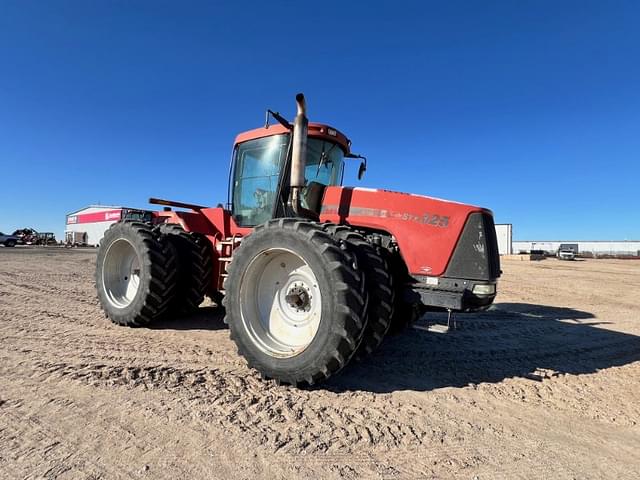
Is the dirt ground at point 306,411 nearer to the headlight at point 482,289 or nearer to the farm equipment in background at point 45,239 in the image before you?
the headlight at point 482,289

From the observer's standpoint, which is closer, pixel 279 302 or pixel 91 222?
pixel 279 302

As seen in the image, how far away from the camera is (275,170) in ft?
15.7

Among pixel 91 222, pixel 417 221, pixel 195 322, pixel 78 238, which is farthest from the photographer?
pixel 91 222

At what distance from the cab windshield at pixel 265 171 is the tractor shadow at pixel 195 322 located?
1.56 m

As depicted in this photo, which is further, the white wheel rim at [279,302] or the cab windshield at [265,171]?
the cab windshield at [265,171]

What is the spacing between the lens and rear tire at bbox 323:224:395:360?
333cm

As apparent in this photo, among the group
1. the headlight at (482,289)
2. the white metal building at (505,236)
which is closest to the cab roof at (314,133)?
the headlight at (482,289)

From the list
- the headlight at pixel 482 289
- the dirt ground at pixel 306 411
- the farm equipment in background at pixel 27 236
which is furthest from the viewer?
the farm equipment in background at pixel 27 236

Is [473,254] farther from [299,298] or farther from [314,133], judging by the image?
[314,133]

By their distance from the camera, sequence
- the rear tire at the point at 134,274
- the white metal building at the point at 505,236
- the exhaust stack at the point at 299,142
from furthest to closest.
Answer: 1. the white metal building at the point at 505,236
2. the rear tire at the point at 134,274
3. the exhaust stack at the point at 299,142

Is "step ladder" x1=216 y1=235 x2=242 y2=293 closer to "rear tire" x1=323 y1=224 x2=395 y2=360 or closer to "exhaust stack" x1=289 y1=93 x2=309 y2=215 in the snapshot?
"exhaust stack" x1=289 y1=93 x2=309 y2=215

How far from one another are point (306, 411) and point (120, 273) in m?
4.42

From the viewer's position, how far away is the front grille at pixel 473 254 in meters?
3.58

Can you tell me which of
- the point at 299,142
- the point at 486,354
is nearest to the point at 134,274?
the point at 299,142
